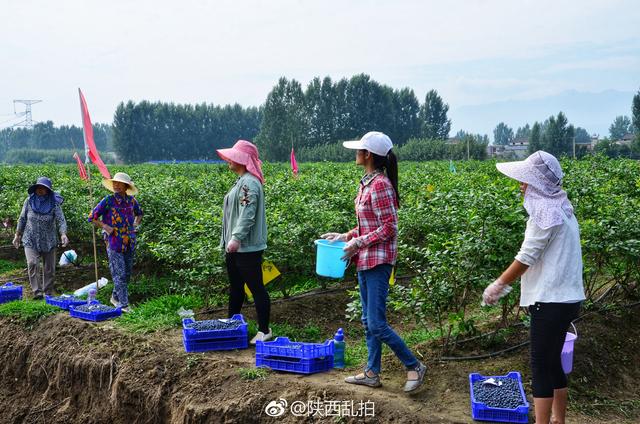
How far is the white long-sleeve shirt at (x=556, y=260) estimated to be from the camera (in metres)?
3.60

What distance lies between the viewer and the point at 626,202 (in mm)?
6027

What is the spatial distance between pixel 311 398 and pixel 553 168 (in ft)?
7.30

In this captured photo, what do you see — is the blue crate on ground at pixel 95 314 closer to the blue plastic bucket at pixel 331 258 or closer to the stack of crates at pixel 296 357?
the stack of crates at pixel 296 357

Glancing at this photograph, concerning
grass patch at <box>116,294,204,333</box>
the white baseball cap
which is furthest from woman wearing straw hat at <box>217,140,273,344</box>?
the white baseball cap

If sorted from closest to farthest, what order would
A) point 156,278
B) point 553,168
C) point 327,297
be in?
point 553,168, point 327,297, point 156,278

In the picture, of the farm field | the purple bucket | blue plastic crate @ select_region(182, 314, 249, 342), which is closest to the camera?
the purple bucket

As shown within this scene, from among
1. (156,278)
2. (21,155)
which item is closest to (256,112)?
(21,155)

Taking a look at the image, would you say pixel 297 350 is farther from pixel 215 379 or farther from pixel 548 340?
pixel 548 340

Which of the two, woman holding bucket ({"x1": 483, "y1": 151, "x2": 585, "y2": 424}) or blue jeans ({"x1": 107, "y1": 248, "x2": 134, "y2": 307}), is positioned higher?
woman holding bucket ({"x1": 483, "y1": 151, "x2": 585, "y2": 424})

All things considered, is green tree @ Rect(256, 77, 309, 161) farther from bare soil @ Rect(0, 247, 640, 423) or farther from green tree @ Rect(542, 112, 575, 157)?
bare soil @ Rect(0, 247, 640, 423)

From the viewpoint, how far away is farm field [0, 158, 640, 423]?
15.4 ft

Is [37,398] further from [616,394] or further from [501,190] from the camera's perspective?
[616,394]

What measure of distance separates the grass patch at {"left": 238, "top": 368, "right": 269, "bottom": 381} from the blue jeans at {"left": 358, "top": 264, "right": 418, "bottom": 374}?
0.86 m

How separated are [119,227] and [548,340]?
5.12 m
